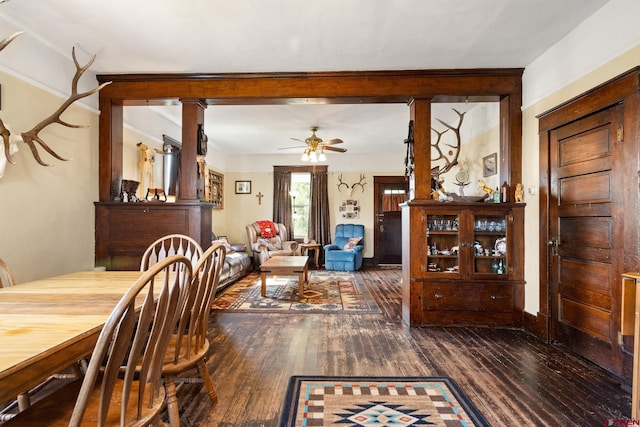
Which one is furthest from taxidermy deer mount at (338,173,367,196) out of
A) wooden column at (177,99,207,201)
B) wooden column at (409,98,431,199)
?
wooden column at (177,99,207,201)

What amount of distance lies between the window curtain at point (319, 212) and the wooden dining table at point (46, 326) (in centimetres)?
648

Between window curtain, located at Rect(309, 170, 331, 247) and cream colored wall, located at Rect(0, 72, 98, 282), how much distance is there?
204 inches

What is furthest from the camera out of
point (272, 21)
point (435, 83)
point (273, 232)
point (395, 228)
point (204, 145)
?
point (395, 228)

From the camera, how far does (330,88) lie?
3779 mm

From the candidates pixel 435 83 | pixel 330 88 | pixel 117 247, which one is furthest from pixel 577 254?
pixel 117 247

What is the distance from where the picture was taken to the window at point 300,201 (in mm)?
8633

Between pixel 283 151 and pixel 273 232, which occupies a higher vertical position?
pixel 283 151

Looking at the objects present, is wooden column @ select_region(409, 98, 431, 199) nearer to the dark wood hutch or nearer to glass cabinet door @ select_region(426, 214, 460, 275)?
the dark wood hutch

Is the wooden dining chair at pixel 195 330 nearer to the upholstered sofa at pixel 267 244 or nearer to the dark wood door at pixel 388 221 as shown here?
the upholstered sofa at pixel 267 244

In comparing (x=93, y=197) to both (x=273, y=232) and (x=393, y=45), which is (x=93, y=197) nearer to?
(x=393, y=45)

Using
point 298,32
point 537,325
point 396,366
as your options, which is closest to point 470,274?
point 537,325

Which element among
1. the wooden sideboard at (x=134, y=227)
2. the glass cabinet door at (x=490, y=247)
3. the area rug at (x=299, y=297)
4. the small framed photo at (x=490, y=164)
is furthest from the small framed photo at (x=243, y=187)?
the glass cabinet door at (x=490, y=247)

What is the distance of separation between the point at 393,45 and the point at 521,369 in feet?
9.29

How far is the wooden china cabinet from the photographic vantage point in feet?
11.9
